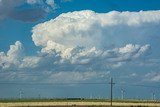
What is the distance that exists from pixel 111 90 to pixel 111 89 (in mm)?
394

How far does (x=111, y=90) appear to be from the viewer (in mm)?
158375

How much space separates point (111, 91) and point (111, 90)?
39cm

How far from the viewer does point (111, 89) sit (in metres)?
158

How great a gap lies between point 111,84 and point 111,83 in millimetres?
449

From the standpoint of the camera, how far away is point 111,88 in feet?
520

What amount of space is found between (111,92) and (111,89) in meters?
1.15

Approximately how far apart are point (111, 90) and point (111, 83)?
3.81 metres

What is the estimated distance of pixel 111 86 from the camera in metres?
160

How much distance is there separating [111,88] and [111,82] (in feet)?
11.4

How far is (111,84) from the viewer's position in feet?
528

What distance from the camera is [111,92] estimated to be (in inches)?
6235

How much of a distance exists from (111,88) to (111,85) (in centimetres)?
213

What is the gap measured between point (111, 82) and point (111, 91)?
14.8 ft

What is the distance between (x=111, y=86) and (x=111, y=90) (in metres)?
1.99
